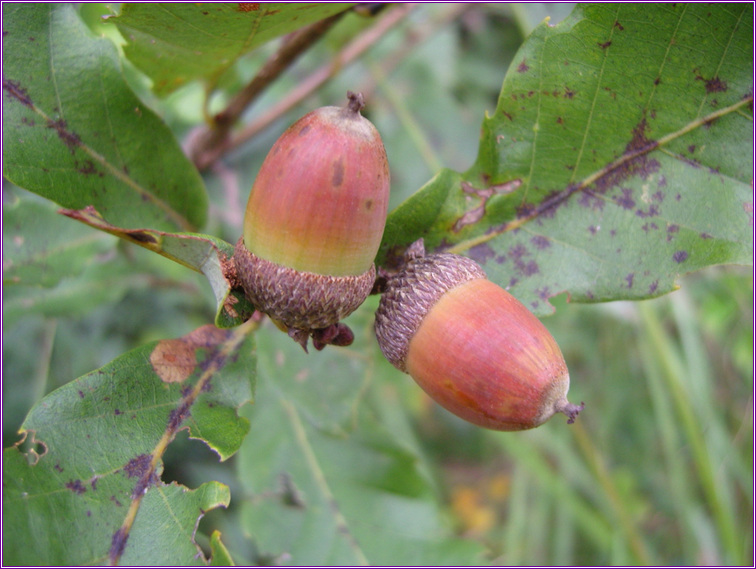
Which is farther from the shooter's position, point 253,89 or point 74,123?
point 253,89

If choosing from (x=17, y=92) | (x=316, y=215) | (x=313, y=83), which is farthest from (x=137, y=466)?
(x=313, y=83)

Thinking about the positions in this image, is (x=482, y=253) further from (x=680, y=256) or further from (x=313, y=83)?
(x=313, y=83)

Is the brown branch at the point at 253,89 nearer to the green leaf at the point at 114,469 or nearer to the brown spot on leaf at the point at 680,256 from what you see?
the green leaf at the point at 114,469

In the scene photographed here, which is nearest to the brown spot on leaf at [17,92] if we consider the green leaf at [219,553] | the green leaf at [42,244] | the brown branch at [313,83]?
the green leaf at [42,244]

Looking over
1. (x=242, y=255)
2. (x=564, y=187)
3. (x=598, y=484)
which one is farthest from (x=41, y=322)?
(x=598, y=484)

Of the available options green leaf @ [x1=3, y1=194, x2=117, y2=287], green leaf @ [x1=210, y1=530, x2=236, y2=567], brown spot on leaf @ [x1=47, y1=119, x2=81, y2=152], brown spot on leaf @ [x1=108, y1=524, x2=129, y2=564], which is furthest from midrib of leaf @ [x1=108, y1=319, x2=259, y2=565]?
green leaf @ [x1=3, y1=194, x2=117, y2=287]

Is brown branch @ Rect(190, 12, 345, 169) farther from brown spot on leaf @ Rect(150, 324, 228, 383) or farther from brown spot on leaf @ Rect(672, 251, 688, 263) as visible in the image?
brown spot on leaf @ Rect(672, 251, 688, 263)
